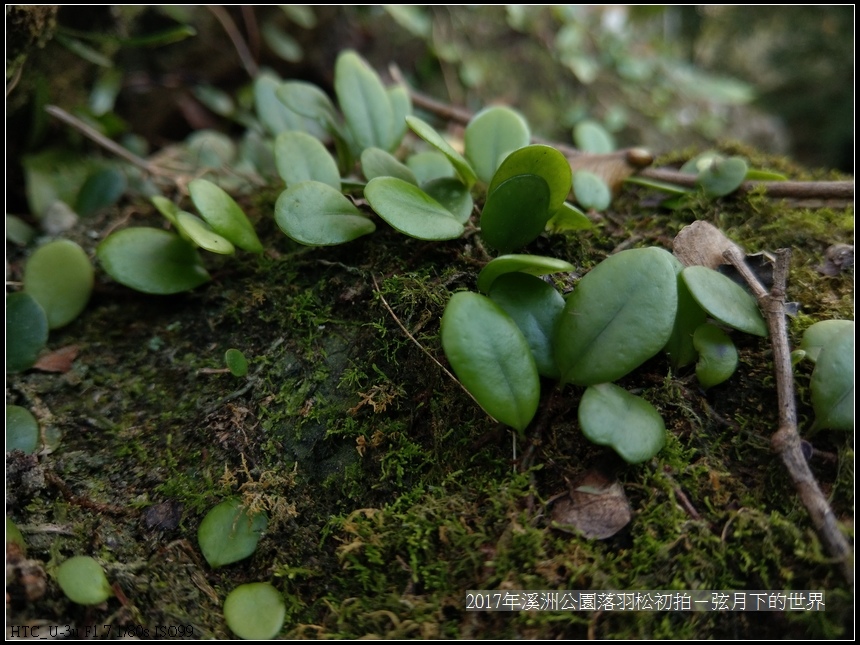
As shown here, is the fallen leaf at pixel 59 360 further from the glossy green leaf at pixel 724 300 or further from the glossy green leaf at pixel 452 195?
the glossy green leaf at pixel 724 300

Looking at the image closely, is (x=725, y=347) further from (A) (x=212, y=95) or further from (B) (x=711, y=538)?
(A) (x=212, y=95)

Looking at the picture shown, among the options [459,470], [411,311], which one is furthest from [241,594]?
[411,311]

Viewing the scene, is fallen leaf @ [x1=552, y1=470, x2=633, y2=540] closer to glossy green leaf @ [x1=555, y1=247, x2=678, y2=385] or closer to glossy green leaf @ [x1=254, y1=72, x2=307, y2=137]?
glossy green leaf @ [x1=555, y1=247, x2=678, y2=385]

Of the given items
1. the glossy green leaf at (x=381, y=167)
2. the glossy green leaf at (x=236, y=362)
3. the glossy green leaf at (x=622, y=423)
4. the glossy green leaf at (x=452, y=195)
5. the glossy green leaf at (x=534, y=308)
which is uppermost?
the glossy green leaf at (x=381, y=167)

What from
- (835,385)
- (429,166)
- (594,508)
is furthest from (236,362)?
(835,385)

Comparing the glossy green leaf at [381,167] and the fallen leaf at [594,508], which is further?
the glossy green leaf at [381,167]

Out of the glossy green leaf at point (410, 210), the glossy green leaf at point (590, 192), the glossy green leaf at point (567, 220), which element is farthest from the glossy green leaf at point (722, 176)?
the glossy green leaf at point (410, 210)

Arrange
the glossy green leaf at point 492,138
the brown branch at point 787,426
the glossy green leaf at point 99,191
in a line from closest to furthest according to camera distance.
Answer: the brown branch at point 787,426, the glossy green leaf at point 492,138, the glossy green leaf at point 99,191
